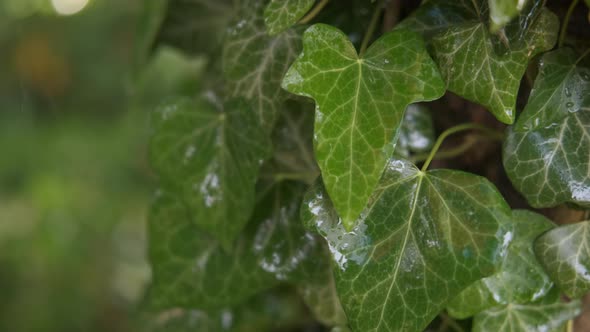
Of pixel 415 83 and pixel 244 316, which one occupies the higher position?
pixel 415 83

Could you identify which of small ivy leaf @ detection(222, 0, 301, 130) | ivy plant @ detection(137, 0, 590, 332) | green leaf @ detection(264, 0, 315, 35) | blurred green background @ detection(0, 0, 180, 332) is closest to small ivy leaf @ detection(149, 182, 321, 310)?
ivy plant @ detection(137, 0, 590, 332)

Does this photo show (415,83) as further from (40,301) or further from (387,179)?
(40,301)

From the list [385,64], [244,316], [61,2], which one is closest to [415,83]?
[385,64]

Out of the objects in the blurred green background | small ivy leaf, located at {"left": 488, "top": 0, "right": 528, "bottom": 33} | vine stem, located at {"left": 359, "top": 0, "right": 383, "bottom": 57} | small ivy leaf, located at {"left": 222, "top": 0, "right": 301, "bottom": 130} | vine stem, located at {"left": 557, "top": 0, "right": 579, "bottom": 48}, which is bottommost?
the blurred green background

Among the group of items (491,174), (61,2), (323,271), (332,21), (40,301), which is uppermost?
(332,21)

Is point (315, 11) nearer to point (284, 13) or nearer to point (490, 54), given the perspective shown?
point (284, 13)

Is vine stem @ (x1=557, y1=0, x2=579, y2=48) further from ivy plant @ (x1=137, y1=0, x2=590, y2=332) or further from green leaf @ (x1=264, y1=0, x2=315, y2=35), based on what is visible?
green leaf @ (x1=264, y1=0, x2=315, y2=35)
